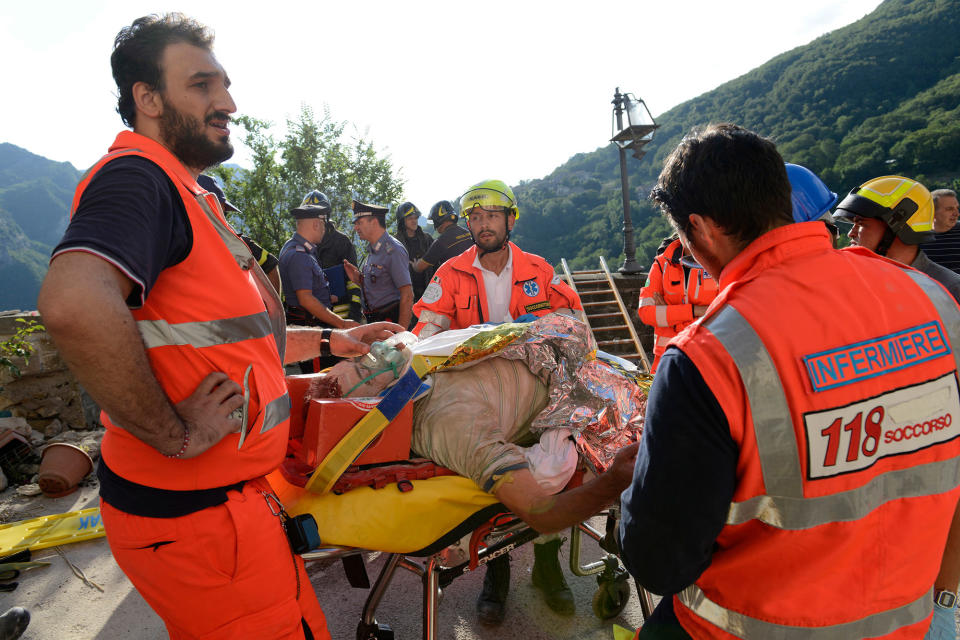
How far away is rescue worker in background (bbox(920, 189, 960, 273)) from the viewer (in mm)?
4266

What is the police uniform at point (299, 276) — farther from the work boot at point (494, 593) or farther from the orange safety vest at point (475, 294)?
the work boot at point (494, 593)

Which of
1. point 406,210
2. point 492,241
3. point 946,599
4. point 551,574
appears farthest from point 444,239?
point 946,599

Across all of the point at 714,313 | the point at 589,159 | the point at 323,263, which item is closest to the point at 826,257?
the point at 714,313

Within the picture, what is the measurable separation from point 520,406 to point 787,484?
1.48 m

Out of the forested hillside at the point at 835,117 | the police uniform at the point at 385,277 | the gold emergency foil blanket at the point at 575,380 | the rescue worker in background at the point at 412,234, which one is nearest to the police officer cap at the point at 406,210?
the rescue worker in background at the point at 412,234

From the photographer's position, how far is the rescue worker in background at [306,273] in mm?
4816

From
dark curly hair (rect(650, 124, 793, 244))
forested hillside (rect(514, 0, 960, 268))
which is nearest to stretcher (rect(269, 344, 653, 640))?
dark curly hair (rect(650, 124, 793, 244))

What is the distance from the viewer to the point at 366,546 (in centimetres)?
184

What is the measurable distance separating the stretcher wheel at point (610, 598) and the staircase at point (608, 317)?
454cm

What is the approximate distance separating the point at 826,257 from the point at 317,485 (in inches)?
67.3

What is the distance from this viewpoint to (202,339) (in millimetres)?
1320

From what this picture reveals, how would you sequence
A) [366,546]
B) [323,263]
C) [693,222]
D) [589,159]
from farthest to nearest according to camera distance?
[589,159] → [323,263] → [366,546] → [693,222]

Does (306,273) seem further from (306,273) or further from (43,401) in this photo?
(43,401)

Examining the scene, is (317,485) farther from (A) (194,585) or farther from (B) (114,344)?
(B) (114,344)
